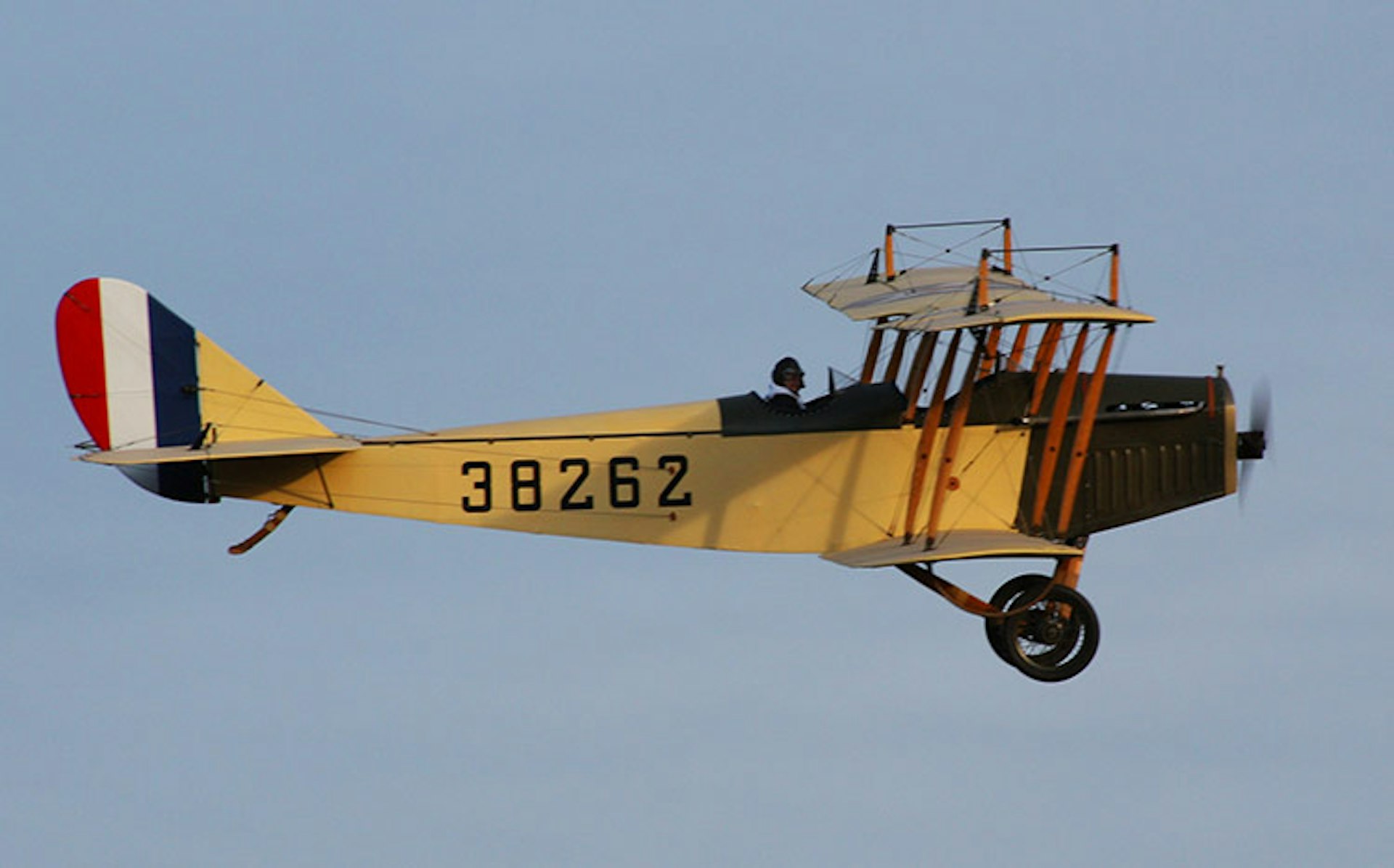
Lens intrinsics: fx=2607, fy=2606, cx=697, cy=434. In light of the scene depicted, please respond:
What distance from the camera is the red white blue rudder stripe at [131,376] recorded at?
17.3m

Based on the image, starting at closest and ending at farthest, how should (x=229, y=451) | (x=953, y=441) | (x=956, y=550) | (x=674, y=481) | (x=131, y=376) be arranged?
(x=956, y=550) < (x=953, y=441) < (x=229, y=451) < (x=131, y=376) < (x=674, y=481)

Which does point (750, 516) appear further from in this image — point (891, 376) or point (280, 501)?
point (280, 501)

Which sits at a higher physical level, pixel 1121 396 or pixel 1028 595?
pixel 1121 396

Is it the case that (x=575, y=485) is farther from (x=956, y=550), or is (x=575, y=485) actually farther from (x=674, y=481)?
(x=956, y=550)

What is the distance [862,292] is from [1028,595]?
2.68 metres

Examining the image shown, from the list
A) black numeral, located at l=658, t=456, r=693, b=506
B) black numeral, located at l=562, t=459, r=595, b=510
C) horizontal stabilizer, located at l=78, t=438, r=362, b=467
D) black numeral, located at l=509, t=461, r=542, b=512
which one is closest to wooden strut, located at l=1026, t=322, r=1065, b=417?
black numeral, located at l=658, t=456, r=693, b=506

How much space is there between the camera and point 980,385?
17.4 m

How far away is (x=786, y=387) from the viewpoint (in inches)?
685

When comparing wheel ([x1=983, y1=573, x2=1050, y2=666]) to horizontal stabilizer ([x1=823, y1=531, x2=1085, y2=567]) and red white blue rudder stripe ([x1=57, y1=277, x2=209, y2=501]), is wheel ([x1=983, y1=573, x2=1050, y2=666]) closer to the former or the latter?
horizontal stabilizer ([x1=823, y1=531, x2=1085, y2=567])

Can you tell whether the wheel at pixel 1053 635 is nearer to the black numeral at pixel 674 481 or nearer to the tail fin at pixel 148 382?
the black numeral at pixel 674 481

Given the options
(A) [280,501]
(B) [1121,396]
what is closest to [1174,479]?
(B) [1121,396]

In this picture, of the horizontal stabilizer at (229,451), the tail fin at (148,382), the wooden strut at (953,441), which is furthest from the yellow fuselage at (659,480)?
the wooden strut at (953,441)

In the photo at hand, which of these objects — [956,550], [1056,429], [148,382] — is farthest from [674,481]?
[148,382]

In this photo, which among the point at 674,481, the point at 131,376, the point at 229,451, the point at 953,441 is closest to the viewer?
the point at 953,441
